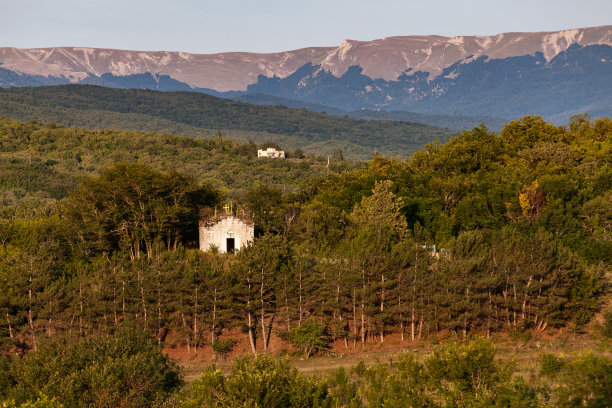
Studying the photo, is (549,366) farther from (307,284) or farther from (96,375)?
(307,284)

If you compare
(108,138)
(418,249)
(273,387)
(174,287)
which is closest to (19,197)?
(108,138)

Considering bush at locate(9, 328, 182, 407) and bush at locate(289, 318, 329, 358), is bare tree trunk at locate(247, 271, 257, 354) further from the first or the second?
bush at locate(9, 328, 182, 407)

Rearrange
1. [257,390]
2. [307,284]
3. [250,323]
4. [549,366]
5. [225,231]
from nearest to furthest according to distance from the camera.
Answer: [257,390]
[549,366]
[250,323]
[307,284]
[225,231]

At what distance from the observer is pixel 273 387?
19.5 meters

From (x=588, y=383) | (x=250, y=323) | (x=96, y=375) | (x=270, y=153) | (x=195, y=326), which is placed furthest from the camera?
(x=270, y=153)

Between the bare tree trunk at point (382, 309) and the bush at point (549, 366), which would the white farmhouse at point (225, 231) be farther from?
the bush at point (549, 366)

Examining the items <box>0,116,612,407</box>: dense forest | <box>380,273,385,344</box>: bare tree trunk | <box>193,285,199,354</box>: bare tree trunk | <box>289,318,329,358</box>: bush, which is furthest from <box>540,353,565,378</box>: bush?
<box>193,285,199,354</box>: bare tree trunk

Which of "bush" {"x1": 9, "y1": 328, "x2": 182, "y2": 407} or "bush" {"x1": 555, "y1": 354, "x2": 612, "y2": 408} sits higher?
"bush" {"x1": 555, "y1": 354, "x2": 612, "y2": 408}

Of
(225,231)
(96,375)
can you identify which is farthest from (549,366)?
(225,231)

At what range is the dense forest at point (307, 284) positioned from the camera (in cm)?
2189

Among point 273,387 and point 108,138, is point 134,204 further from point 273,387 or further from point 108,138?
point 108,138

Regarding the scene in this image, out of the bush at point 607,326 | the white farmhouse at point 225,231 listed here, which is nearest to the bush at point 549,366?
the bush at point 607,326

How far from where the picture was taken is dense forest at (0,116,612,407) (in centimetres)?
2189

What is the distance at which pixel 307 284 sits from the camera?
41344mm
